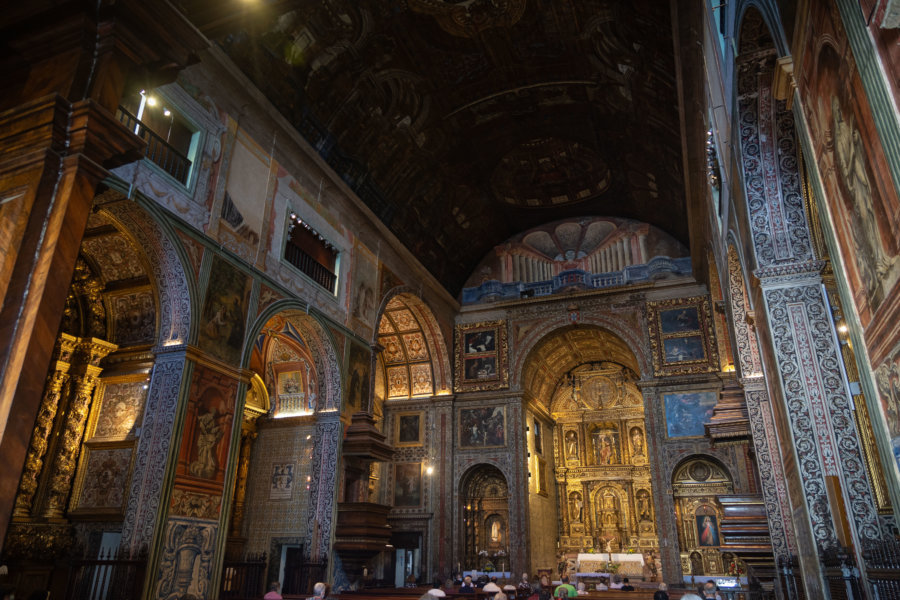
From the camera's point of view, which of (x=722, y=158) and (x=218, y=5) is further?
(x=722, y=158)

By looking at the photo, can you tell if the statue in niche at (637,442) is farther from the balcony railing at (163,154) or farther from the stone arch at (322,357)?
the balcony railing at (163,154)

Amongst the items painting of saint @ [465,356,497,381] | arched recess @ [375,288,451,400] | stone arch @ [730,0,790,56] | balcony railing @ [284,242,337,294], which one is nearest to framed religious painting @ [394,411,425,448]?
arched recess @ [375,288,451,400]

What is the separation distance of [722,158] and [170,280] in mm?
9523

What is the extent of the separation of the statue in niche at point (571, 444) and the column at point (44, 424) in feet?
64.3

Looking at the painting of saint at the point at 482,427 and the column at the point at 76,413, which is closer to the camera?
the column at the point at 76,413

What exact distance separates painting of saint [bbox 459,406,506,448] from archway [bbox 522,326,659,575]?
4.58 ft

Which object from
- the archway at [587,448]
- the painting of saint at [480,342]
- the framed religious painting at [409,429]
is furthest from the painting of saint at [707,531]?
the framed religious painting at [409,429]

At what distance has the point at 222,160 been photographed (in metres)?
12.2

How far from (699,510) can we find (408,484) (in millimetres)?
9423

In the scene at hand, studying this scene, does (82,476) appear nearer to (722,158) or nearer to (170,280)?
(170,280)

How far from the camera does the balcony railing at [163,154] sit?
408 inches

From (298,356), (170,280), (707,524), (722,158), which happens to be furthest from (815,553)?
(707,524)

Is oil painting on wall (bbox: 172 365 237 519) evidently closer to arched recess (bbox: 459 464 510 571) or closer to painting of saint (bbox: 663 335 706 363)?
arched recess (bbox: 459 464 510 571)

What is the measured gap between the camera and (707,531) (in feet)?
64.2
